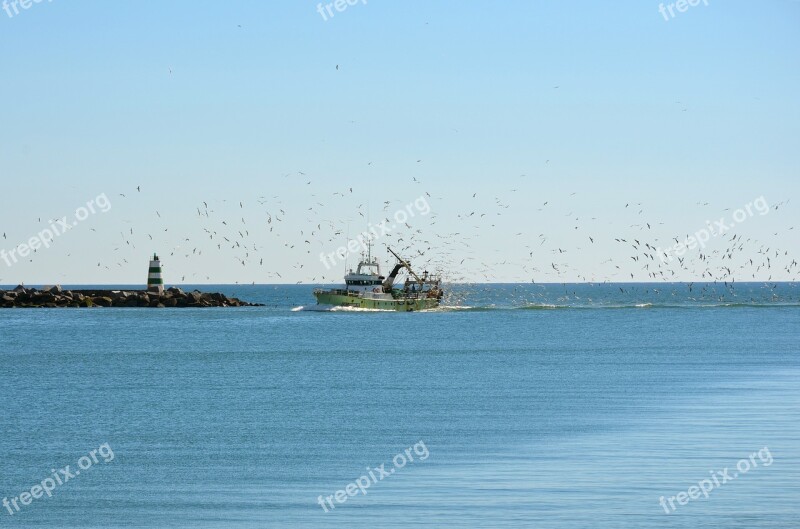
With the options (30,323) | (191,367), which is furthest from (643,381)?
(30,323)

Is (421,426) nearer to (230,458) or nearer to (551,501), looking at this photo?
(230,458)

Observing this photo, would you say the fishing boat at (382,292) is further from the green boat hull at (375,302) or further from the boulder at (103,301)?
the boulder at (103,301)

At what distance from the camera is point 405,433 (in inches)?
1406

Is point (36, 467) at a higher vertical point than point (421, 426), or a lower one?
higher

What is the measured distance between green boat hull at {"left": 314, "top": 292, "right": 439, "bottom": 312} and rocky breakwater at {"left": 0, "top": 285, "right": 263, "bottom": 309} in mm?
31219

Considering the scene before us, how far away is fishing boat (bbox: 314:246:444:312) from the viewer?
5320 inches

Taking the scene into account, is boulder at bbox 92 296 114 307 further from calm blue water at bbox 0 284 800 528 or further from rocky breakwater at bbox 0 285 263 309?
calm blue water at bbox 0 284 800 528

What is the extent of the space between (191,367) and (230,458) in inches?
1315

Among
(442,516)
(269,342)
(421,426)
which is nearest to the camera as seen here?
(442,516)

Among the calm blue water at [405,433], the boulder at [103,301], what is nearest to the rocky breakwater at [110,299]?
the boulder at [103,301]

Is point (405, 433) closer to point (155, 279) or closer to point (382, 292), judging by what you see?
point (382, 292)

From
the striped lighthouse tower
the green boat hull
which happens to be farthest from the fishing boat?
the striped lighthouse tower

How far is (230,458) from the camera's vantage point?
3145cm

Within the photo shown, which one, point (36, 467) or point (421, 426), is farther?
point (421, 426)
